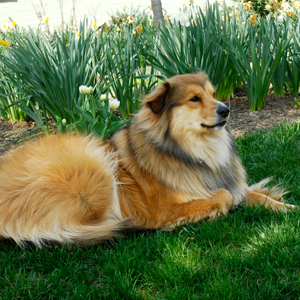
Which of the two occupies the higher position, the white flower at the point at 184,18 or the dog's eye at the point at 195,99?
the white flower at the point at 184,18

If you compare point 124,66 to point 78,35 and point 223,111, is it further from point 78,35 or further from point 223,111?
point 223,111

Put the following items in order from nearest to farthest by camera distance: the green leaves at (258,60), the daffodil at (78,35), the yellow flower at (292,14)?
1. the green leaves at (258,60)
2. the daffodil at (78,35)
3. the yellow flower at (292,14)

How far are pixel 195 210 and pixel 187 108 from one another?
0.84 m

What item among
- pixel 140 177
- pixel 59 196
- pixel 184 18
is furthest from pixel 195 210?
pixel 184 18

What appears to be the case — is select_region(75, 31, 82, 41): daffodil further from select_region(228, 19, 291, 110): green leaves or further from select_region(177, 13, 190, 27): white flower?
select_region(228, 19, 291, 110): green leaves

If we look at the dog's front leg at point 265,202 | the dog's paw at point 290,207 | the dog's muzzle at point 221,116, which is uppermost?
the dog's muzzle at point 221,116

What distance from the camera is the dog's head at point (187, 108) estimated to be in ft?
9.04

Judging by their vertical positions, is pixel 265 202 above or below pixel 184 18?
below

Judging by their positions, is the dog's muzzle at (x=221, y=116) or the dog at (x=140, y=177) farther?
the dog's muzzle at (x=221, y=116)

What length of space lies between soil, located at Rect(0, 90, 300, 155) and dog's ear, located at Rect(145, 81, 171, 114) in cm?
198

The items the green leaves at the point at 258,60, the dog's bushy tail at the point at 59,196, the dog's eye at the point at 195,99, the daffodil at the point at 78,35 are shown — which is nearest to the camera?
the dog's bushy tail at the point at 59,196

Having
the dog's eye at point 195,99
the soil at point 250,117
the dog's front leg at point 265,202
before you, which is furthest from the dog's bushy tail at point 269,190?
the soil at point 250,117

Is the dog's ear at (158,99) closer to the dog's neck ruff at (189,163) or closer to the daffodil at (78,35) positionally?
the dog's neck ruff at (189,163)

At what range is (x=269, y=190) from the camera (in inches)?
125
